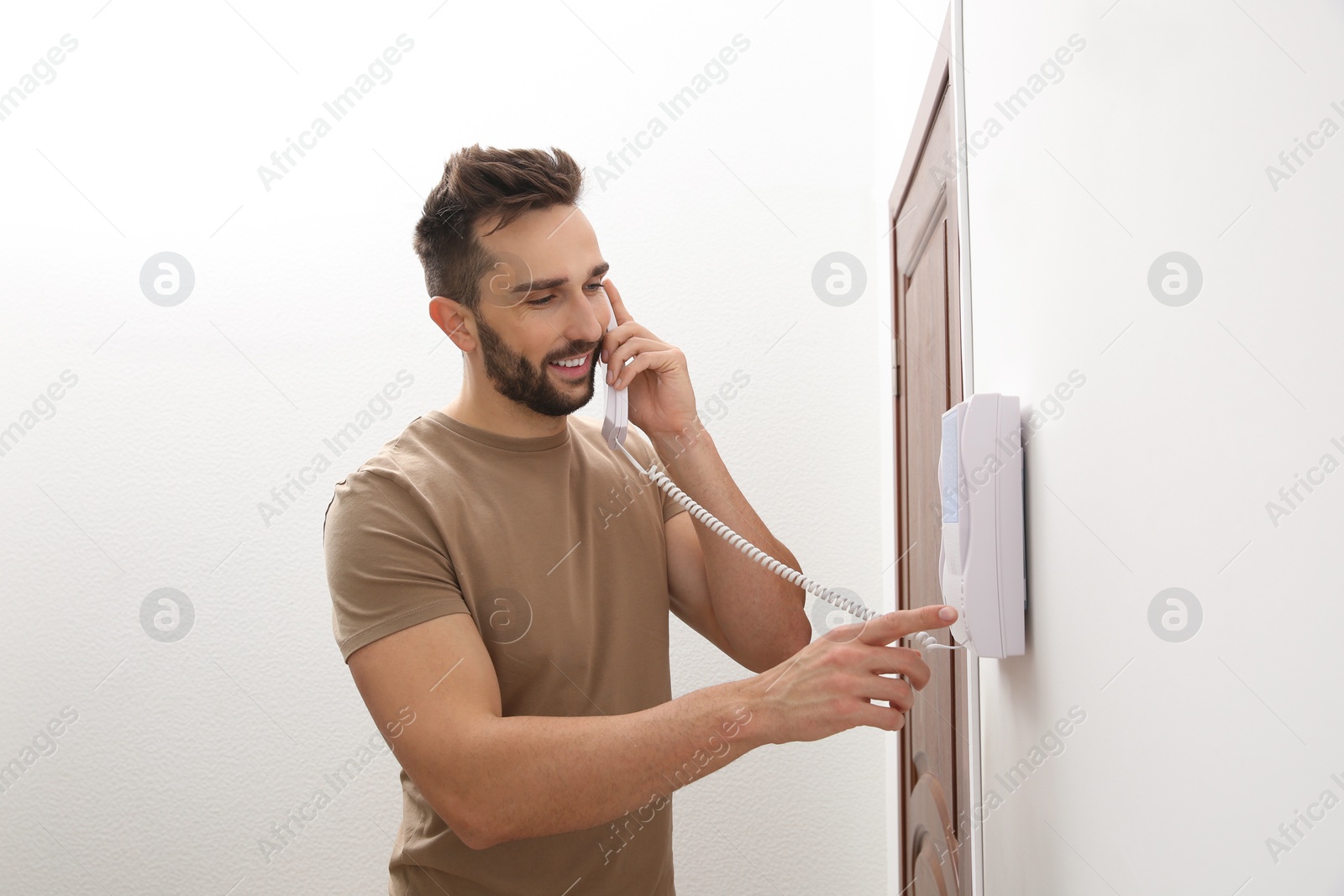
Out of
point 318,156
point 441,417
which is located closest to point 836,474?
point 441,417

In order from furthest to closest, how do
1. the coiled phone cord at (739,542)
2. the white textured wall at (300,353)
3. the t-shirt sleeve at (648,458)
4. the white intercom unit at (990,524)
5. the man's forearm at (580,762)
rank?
the white textured wall at (300,353), the t-shirt sleeve at (648,458), the coiled phone cord at (739,542), the man's forearm at (580,762), the white intercom unit at (990,524)

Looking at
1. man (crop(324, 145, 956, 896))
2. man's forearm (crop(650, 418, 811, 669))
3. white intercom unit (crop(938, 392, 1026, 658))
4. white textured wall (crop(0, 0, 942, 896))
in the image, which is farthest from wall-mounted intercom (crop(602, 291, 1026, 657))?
white textured wall (crop(0, 0, 942, 896))

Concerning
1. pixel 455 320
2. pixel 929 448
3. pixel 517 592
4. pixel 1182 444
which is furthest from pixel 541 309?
pixel 1182 444

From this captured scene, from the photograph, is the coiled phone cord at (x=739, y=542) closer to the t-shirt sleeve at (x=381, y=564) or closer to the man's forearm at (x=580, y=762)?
the man's forearm at (x=580, y=762)

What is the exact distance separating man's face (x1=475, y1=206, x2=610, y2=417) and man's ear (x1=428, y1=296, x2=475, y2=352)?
0.03 m

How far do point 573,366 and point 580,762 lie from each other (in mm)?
557

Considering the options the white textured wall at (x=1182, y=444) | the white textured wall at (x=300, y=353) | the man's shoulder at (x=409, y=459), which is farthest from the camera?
the white textured wall at (x=300, y=353)

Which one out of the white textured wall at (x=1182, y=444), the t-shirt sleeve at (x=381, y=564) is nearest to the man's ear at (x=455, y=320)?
the t-shirt sleeve at (x=381, y=564)

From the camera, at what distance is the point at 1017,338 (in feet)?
2.80

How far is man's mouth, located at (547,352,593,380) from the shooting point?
1.30 m

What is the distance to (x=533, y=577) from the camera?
1276 millimetres

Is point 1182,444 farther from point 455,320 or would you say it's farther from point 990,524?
point 455,320

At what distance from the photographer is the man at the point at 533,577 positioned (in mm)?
1056

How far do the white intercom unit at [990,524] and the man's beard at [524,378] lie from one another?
2.04ft
